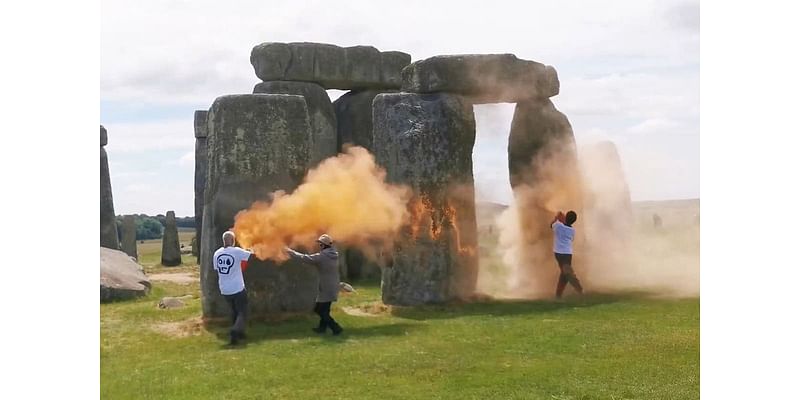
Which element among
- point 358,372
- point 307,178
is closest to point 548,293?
point 307,178

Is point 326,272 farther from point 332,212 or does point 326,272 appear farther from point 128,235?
point 128,235

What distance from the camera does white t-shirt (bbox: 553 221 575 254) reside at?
16625mm

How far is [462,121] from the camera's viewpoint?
1631cm

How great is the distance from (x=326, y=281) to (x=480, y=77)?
5.29 meters

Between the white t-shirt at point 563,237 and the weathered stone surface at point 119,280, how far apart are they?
8383 millimetres

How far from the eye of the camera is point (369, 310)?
15938mm

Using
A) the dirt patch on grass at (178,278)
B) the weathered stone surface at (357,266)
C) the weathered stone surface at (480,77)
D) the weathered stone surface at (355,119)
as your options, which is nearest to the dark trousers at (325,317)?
the weathered stone surface at (480,77)

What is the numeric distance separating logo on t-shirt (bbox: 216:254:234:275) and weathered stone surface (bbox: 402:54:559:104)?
5.29 metres

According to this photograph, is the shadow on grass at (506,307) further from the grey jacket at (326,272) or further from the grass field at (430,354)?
the grey jacket at (326,272)

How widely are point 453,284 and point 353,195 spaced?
2.35m

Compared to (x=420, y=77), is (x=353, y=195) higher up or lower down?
lower down

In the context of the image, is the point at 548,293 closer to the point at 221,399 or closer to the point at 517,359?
the point at 517,359

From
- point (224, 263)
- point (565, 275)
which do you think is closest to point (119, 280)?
point (224, 263)

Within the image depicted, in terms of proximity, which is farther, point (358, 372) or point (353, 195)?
point (353, 195)
